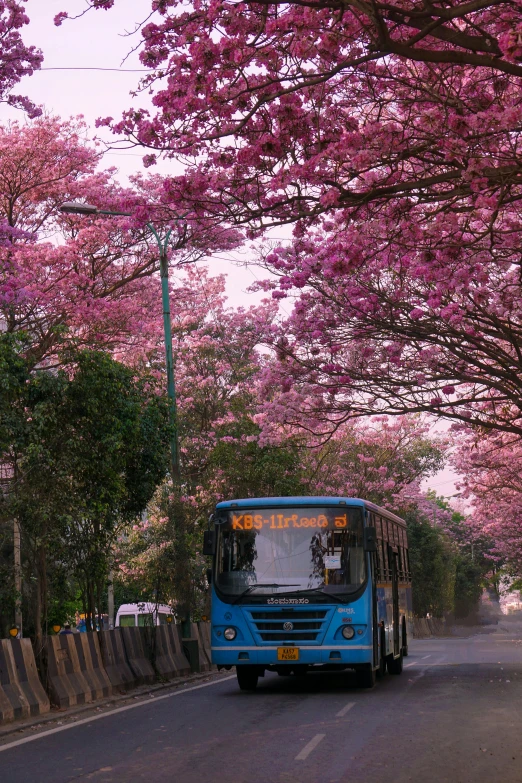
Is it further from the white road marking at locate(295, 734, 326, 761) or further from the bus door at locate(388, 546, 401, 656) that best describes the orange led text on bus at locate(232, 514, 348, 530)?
the white road marking at locate(295, 734, 326, 761)

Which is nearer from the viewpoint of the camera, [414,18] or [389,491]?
[414,18]

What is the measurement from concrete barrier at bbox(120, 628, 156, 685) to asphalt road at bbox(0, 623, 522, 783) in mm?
1401

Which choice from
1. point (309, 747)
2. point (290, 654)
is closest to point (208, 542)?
point (290, 654)

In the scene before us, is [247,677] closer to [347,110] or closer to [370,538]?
[370,538]

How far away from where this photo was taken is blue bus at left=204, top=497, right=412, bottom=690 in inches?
667

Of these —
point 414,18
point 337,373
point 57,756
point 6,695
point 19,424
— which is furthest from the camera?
point 337,373

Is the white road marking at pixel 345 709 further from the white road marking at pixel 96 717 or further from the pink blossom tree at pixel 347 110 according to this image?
the pink blossom tree at pixel 347 110

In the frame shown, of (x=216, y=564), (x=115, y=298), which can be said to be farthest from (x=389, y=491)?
(x=216, y=564)

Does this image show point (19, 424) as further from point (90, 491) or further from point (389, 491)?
point (389, 491)

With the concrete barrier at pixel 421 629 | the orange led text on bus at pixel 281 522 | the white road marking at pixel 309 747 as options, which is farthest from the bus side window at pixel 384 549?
the concrete barrier at pixel 421 629

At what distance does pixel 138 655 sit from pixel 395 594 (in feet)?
16.8

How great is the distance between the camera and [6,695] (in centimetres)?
1373

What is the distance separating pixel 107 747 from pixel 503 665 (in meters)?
16.1

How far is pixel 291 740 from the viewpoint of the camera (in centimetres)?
1170
